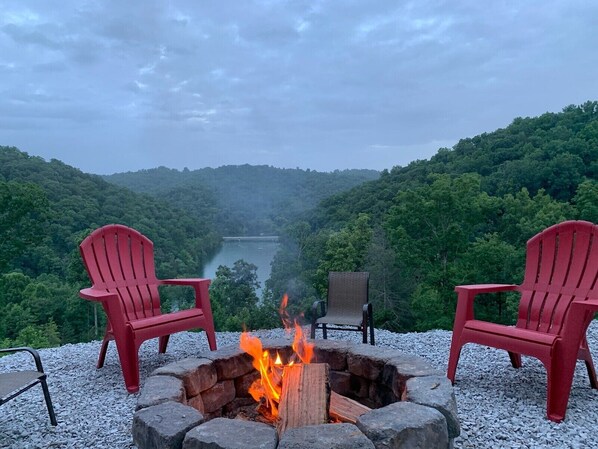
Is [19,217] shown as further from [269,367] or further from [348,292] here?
[269,367]

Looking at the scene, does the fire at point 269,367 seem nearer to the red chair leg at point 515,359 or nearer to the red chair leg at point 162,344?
the red chair leg at point 162,344

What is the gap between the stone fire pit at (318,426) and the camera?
1654mm

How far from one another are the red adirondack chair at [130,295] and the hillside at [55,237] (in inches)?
292

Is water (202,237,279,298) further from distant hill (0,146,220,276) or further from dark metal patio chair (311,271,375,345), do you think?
dark metal patio chair (311,271,375,345)

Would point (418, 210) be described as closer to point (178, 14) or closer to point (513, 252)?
point (513, 252)

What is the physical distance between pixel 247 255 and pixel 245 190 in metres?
3.65

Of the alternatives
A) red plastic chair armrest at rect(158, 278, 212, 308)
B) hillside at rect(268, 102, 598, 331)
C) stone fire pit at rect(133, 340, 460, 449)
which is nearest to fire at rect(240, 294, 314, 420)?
stone fire pit at rect(133, 340, 460, 449)

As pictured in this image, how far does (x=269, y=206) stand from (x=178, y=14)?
1237 cm

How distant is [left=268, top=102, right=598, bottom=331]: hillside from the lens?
1198cm

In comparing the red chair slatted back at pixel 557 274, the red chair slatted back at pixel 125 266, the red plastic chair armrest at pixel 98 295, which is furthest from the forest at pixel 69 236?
the red chair slatted back at pixel 557 274

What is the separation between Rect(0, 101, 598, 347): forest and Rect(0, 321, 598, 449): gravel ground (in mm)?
7636

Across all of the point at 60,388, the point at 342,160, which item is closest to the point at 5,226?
the point at 60,388

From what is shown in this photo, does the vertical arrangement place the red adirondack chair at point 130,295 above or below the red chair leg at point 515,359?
above

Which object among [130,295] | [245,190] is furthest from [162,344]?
[245,190]
